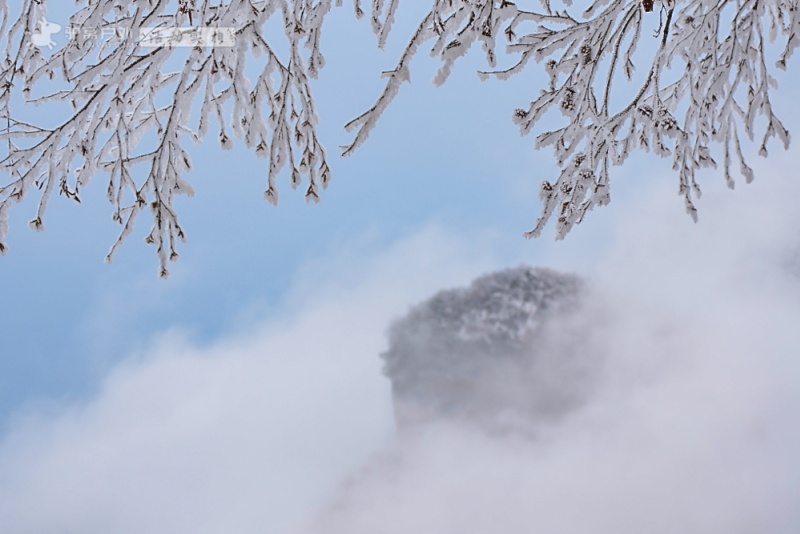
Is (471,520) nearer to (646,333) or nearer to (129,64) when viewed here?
(646,333)

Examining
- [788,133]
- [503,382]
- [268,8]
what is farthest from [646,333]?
[268,8]

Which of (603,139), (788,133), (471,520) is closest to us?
(603,139)

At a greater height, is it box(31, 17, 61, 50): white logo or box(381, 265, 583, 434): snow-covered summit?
box(381, 265, 583, 434): snow-covered summit

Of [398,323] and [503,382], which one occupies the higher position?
[398,323]

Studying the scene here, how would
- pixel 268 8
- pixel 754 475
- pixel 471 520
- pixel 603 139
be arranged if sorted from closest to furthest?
pixel 268 8, pixel 603 139, pixel 754 475, pixel 471 520

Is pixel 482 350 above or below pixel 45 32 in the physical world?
above

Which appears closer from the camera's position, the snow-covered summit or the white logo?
the white logo

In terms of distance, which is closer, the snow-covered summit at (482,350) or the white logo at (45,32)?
the white logo at (45,32)

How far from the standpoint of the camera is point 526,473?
10367mm

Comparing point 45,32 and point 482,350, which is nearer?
point 45,32

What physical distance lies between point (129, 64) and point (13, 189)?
573 millimetres

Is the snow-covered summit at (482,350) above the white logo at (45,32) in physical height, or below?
above

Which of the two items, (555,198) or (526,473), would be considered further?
(526,473)

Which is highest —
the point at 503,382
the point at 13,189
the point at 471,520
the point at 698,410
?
the point at 503,382
